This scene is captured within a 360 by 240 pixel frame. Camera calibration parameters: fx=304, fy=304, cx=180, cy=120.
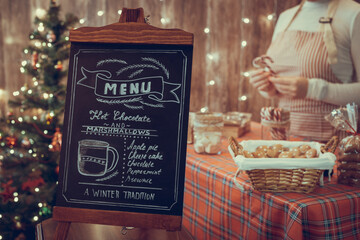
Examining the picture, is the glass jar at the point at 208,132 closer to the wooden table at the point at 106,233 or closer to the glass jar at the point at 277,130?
the glass jar at the point at 277,130

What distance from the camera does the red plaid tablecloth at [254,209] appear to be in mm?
894

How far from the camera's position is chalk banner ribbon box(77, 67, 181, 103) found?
100 cm

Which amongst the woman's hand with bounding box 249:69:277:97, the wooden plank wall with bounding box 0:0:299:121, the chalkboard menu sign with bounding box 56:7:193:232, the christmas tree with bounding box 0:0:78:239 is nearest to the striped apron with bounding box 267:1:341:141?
the woman's hand with bounding box 249:69:277:97

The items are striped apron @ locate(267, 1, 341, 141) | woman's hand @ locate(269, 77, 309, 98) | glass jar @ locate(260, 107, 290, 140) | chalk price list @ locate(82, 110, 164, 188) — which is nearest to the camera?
chalk price list @ locate(82, 110, 164, 188)

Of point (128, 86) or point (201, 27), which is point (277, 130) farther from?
point (201, 27)

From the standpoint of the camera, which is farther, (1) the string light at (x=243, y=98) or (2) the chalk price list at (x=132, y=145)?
(1) the string light at (x=243, y=98)

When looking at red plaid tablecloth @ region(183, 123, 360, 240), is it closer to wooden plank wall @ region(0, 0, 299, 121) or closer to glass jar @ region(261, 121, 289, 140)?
glass jar @ region(261, 121, 289, 140)

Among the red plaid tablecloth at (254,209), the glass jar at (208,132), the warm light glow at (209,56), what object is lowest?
the red plaid tablecloth at (254,209)

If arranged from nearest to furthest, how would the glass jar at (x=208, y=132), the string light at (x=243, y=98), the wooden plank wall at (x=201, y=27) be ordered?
the glass jar at (x=208, y=132) < the wooden plank wall at (x=201, y=27) < the string light at (x=243, y=98)

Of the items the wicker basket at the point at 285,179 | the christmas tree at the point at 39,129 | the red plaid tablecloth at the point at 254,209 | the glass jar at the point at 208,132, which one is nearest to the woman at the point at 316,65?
the glass jar at the point at 208,132

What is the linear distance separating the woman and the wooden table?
3.32 feet

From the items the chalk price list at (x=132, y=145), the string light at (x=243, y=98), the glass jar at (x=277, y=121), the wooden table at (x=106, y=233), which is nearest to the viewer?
the chalk price list at (x=132, y=145)

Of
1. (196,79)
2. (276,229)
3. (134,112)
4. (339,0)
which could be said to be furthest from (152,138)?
(196,79)

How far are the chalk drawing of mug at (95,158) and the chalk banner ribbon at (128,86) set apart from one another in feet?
0.55
